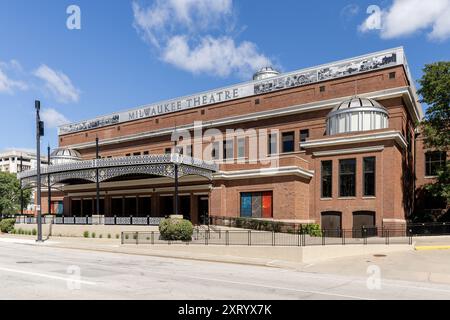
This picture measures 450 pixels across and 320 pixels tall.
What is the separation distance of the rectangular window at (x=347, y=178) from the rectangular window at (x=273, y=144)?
862 cm

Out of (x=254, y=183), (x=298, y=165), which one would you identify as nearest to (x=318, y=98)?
(x=298, y=165)

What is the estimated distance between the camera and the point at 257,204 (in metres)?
34.8

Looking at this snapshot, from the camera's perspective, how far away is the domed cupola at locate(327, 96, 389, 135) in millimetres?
33938

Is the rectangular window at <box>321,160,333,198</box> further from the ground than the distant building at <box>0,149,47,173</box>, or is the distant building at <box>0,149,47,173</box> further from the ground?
the distant building at <box>0,149,47,173</box>

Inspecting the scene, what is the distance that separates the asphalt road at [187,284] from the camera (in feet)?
36.7

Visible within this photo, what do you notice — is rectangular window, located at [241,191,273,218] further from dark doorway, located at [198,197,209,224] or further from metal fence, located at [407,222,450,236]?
metal fence, located at [407,222,450,236]

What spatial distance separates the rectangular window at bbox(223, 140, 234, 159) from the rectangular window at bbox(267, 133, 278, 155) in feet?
14.2

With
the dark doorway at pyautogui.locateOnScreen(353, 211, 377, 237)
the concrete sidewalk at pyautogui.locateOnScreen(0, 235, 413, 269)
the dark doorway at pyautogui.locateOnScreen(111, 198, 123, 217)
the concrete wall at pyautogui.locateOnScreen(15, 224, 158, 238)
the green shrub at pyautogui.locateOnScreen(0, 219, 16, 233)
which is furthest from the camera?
the dark doorway at pyautogui.locateOnScreen(111, 198, 123, 217)

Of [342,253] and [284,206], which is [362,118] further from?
[342,253]

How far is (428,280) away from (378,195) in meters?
17.1

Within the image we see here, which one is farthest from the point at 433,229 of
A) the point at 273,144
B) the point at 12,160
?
the point at 12,160

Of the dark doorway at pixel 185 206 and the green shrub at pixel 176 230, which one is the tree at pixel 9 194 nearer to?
the dark doorway at pixel 185 206

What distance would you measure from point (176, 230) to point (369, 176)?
16.3 meters

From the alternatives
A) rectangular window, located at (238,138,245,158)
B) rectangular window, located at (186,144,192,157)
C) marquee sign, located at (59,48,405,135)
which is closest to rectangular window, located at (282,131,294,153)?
rectangular window, located at (238,138,245,158)
